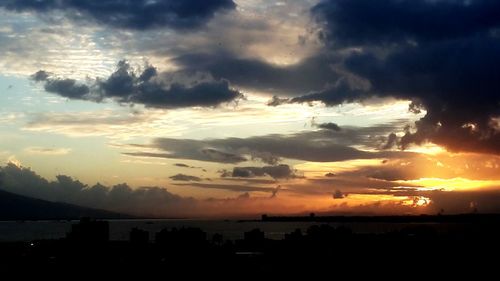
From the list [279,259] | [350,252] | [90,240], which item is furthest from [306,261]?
[90,240]

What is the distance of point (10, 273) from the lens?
84.5 m

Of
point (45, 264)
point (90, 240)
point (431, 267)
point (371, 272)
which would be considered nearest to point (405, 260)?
point (431, 267)

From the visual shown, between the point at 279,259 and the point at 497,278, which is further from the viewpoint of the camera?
the point at 279,259

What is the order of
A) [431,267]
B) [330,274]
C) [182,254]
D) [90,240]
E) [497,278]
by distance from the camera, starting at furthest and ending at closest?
[90,240]
[182,254]
[431,267]
[330,274]
[497,278]

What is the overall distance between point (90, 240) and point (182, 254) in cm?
5054

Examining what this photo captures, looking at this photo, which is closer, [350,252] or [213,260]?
[213,260]

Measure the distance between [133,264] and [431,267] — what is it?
42667 mm

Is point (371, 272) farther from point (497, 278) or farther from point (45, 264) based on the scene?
point (45, 264)

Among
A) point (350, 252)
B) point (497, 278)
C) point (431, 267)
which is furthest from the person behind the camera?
point (350, 252)

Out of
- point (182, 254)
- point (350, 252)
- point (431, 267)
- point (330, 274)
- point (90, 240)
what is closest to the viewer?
point (330, 274)

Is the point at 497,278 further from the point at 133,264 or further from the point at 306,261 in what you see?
the point at 133,264

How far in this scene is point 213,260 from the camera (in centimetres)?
9162

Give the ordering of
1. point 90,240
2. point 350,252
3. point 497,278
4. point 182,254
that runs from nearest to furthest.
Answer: point 497,278
point 182,254
point 350,252
point 90,240

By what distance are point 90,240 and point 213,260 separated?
199 feet
